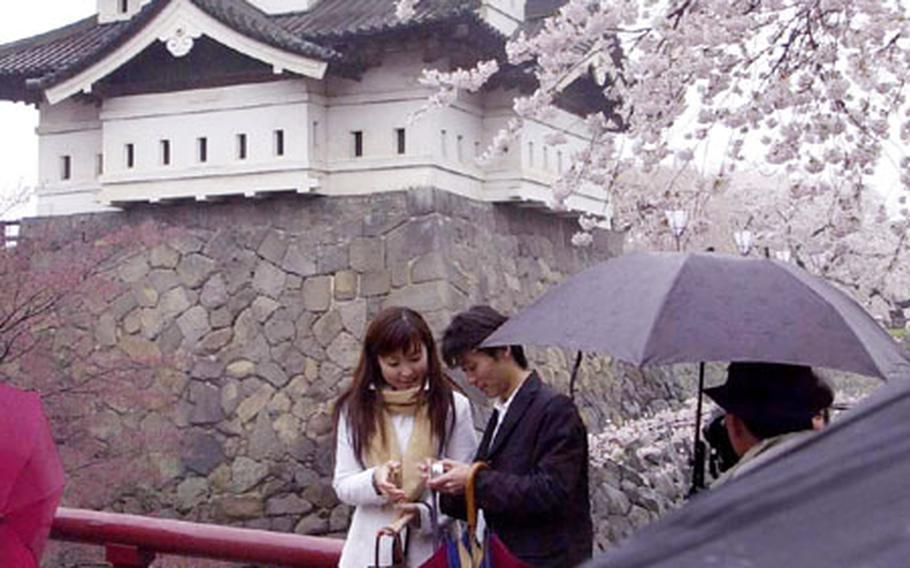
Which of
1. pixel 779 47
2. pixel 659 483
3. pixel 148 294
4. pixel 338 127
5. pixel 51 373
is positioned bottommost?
pixel 659 483

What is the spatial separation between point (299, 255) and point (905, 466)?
31.6 ft

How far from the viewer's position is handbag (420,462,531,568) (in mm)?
2268

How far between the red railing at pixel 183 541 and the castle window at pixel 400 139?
22.9ft

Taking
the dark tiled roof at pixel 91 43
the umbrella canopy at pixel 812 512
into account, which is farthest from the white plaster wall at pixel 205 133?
the umbrella canopy at pixel 812 512

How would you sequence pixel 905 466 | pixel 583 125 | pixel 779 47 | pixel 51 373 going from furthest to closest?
pixel 583 125
pixel 51 373
pixel 779 47
pixel 905 466

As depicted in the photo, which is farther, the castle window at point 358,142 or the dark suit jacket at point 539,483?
the castle window at point 358,142

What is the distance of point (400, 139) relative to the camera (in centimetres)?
971

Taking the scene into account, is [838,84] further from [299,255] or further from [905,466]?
[299,255]

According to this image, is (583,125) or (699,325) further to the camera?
(583,125)

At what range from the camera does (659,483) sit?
12.1m

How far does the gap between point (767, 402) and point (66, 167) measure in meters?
9.77

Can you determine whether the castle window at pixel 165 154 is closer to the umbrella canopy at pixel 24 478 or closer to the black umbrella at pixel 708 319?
the black umbrella at pixel 708 319

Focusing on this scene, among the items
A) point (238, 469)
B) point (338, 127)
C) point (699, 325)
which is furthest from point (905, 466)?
point (238, 469)

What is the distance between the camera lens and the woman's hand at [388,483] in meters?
2.46
